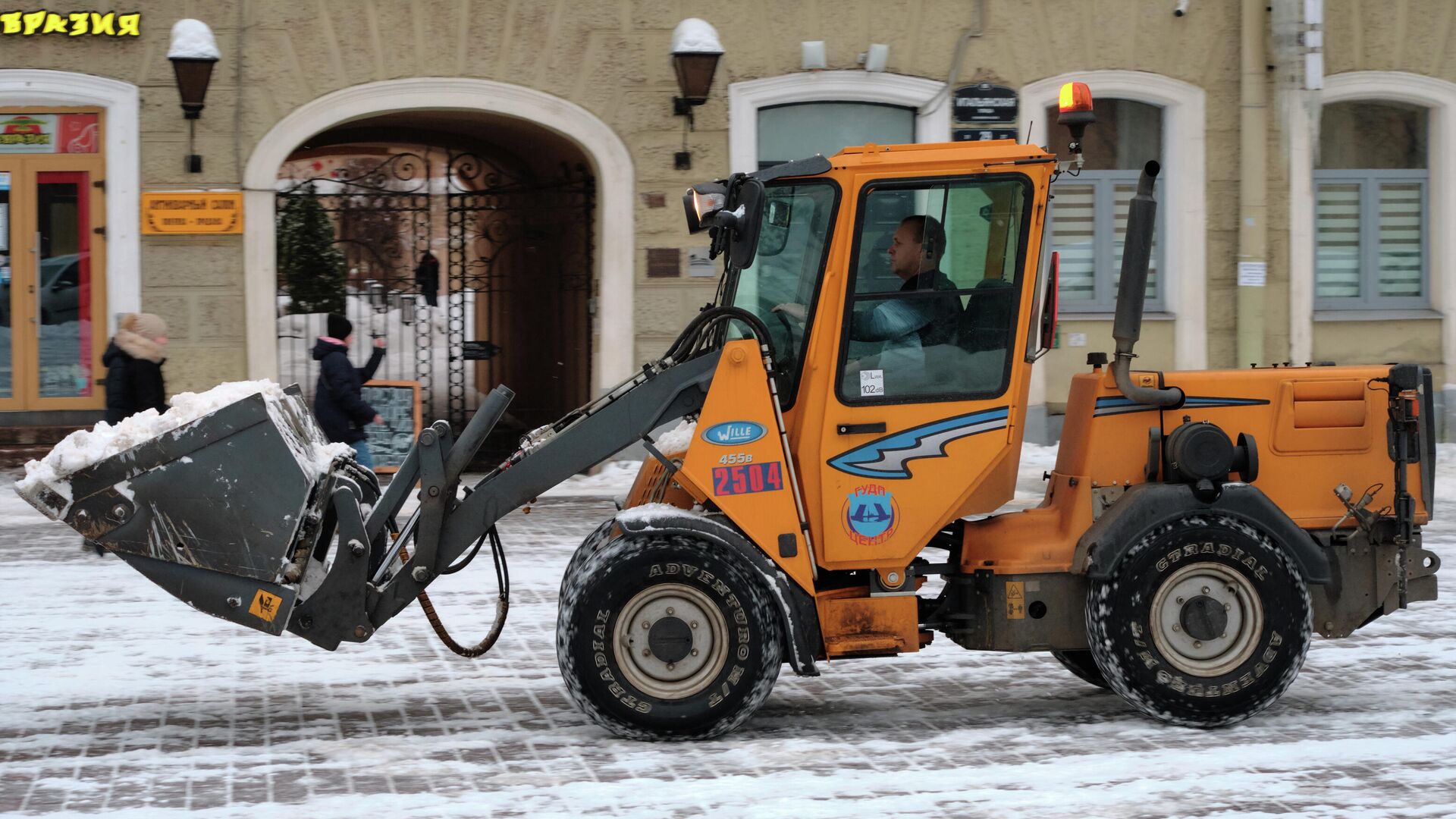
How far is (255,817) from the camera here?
4695mm

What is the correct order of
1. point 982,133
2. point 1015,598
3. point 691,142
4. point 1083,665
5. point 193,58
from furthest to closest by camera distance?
point 982,133 → point 691,142 → point 193,58 → point 1083,665 → point 1015,598

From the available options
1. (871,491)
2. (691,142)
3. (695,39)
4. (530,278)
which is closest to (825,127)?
(691,142)

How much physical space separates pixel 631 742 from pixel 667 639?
1.26ft

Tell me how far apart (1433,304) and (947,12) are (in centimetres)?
537

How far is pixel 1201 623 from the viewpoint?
18.6 feet

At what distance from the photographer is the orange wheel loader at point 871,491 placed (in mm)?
5527

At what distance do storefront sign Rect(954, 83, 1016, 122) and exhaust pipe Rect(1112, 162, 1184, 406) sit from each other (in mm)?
8194

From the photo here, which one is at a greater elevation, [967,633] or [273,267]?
[273,267]

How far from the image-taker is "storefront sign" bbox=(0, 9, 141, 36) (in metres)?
12.6

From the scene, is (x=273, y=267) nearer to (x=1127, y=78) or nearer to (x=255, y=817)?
(x=1127, y=78)

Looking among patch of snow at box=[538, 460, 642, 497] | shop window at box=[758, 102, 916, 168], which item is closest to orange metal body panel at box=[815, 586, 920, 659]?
patch of snow at box=[538, 460, 642, 497]

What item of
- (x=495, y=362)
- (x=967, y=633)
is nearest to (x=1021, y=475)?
(x=967, y=633)

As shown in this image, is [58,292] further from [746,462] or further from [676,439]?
[746,462]

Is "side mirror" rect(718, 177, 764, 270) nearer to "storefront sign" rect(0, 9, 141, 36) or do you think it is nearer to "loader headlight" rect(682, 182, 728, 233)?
"loader headlight" rect(682, 182, 728, 233)
